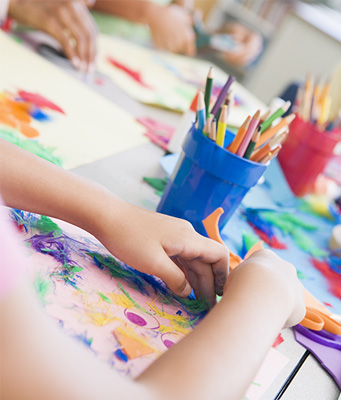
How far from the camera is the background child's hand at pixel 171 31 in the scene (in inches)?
64.7

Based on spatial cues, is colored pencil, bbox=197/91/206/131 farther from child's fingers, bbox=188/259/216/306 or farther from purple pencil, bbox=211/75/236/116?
child's fingers, bbox=188/259/216/306

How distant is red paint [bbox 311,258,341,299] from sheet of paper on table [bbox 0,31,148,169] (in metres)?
0.40

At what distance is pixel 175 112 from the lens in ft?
3.69

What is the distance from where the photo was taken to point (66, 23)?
3.76 feet

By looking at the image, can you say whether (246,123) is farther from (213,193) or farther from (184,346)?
(184,346)

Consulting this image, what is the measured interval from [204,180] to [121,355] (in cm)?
29

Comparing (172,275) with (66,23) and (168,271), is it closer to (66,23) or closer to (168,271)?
(168,271)

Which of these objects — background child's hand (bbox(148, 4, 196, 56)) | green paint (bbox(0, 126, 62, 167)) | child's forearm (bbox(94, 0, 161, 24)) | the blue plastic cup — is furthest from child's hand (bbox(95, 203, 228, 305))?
child's forearm (bbox(94, 0, 161, 24))

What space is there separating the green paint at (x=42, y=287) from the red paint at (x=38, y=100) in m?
0.46

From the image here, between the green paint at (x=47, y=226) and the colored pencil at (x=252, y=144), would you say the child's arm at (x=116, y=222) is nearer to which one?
the green paint at (x=47, y=226)

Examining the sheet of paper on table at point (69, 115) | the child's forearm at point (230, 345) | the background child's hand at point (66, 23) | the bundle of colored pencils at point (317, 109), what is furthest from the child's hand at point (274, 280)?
the background child's hand at point (66, 23)

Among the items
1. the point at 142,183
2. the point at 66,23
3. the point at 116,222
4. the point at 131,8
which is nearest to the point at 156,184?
the point at 142,183

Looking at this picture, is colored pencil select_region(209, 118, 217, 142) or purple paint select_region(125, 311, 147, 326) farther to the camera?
colored pencil select_region(209, 118, 217, 142)

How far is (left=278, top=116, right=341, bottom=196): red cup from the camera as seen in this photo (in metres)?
0.99
